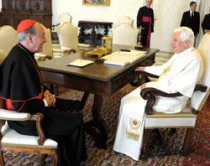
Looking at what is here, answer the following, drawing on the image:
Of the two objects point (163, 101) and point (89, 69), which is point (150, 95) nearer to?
point (163, 101)

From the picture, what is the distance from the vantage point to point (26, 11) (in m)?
8.07

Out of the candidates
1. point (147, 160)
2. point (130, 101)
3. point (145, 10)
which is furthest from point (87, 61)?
point (145, 10)

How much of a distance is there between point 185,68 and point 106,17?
588 centimetres

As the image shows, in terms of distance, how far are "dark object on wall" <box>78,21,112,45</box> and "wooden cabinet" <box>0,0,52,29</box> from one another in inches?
50.1

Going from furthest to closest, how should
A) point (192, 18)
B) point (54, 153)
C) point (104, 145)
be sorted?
point (192, 18)
point (104, 145)
point (54, 153)

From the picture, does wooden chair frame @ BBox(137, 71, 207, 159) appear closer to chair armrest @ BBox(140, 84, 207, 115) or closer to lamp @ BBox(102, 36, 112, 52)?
chair armrest @ BBox(140, 84, 207, 115)

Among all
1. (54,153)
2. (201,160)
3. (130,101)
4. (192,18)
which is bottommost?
(201,160)

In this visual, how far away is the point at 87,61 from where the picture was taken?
2.48 meters

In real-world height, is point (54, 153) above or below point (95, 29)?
below

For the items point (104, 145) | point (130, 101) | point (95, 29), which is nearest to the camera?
point (130, 101)

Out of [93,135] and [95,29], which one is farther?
[95,29]

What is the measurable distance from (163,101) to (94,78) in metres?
0.67

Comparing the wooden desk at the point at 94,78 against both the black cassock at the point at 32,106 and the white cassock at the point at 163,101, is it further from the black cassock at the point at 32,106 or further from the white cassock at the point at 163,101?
the black cassock at the point at 32,106

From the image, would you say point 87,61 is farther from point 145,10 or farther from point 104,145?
point 145,10
